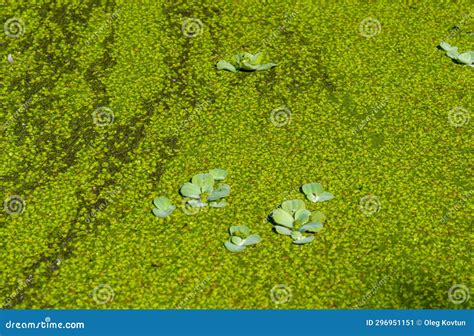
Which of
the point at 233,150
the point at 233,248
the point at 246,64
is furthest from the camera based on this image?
the point at 246,64

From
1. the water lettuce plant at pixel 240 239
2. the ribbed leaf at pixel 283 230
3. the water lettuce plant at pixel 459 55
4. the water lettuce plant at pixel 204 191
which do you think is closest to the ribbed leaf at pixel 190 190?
the water lettuce plant at pixel 204 191

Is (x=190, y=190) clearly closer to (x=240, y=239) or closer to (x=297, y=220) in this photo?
(x=240, y=239)

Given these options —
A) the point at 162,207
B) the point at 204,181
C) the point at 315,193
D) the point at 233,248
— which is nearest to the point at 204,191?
the point at 204,181

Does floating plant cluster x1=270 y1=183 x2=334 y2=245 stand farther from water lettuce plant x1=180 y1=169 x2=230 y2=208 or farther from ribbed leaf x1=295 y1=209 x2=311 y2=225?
water lettuce plant x1=180 y1=169 x2=230 y2=208

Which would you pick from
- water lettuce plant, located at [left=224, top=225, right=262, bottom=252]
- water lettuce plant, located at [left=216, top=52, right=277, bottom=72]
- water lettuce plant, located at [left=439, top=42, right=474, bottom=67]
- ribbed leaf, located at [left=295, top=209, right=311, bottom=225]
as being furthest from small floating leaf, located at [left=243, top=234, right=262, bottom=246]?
water lettuce plant, located at [left=439, top=42, right=474, bottom=67]

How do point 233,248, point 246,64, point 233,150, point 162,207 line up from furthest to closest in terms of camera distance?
point 246,64 → point 233,150 → point 162,207 → point 233,248

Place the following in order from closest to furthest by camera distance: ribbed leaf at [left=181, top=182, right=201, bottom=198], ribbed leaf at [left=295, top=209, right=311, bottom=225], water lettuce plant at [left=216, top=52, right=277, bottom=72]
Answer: ribbed leaf at [left=295, top=209, right=311, bottom=225] → ribbed leaf at [left=181, top=182, right=201, bottom=198] → water lettuce plant at [left=216, top=52, right=277, bottom=72]

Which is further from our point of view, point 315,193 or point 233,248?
point 315,193
